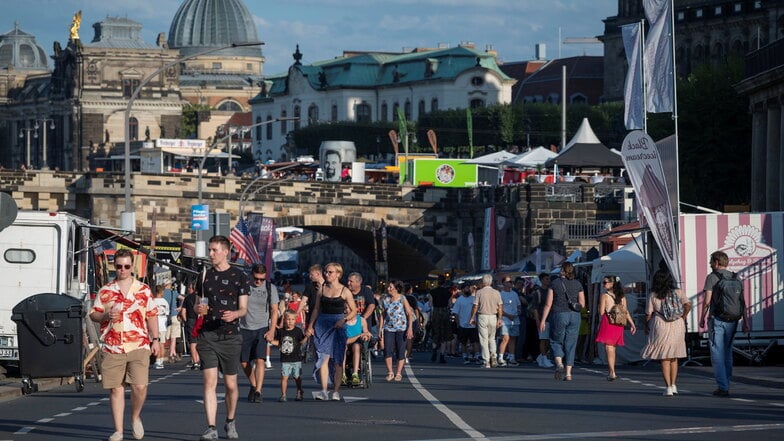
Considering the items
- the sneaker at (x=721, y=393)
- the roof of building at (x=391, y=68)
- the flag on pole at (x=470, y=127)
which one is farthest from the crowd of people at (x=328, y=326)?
the roof of building at (x=391, y=68)

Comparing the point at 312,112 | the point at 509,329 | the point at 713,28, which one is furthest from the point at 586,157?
the point at 312,112

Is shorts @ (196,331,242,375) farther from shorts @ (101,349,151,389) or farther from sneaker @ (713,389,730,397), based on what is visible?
sneaker @ (713,389,730,397)

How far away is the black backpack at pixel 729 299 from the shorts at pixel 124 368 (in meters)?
8.39

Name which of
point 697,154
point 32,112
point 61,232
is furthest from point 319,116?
point 61,232

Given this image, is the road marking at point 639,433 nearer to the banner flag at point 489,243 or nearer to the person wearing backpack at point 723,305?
the person wearing backpack at point 723,305

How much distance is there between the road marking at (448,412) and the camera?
16.6 m

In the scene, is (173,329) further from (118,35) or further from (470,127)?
(118,35)

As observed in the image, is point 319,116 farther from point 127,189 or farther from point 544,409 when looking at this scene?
point 544,409

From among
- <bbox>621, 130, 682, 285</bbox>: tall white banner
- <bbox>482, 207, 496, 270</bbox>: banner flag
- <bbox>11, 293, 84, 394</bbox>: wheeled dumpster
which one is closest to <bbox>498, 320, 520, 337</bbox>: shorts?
<bbox>621, 130, 682, 285</bbox>: tall white banner

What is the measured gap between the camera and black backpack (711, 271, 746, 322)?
72.9 feet

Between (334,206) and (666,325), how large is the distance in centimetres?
5795

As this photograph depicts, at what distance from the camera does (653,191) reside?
91.9ft

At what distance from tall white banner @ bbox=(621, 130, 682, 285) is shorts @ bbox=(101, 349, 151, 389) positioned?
495 inches

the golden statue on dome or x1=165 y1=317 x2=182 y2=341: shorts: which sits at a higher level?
the golden statue on dome
